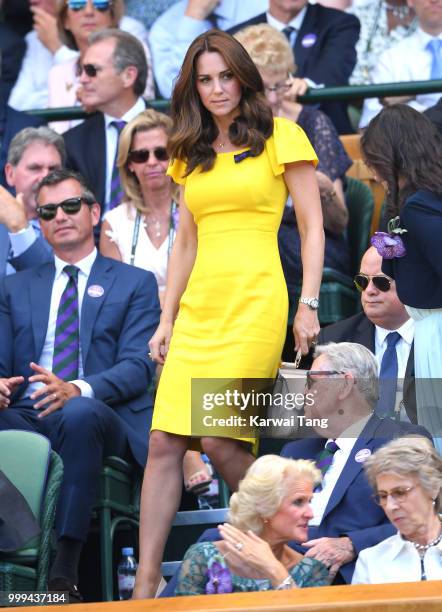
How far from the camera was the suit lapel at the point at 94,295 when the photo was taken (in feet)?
23.3

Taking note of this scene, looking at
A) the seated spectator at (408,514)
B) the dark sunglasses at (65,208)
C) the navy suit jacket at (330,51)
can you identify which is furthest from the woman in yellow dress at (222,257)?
the navy suit jacket at (330,51)

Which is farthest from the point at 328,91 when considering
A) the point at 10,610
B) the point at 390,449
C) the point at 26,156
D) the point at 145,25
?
the point at 10,610

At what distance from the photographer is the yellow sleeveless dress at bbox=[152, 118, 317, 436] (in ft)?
19.0

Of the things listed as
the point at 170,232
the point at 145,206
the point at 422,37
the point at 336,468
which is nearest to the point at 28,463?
the point at 336,468

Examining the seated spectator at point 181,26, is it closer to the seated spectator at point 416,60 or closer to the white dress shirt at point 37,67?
the white dress shirt at point 37,67

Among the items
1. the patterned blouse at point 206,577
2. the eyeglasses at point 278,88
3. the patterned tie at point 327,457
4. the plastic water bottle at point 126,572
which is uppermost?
the eyeglasses at point 278,88

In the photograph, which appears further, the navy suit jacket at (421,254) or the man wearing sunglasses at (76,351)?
the man wearing sunglasses at (76,351)

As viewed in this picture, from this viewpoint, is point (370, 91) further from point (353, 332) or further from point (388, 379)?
point (388, 379)

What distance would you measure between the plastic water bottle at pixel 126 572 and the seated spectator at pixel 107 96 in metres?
2.57

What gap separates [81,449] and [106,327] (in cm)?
82

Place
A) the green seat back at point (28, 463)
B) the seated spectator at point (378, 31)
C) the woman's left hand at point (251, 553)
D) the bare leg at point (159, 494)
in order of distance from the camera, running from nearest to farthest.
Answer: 1. the woman's left hand at point (251, 553)
2. the bare leg at point (159, 494)
3. the green seat back at point (28, 463)
4. the seated spectator at point (378, 31)

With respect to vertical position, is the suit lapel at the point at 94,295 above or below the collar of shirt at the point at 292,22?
below

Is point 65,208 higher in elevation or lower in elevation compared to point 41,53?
lower

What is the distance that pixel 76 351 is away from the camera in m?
7.11
